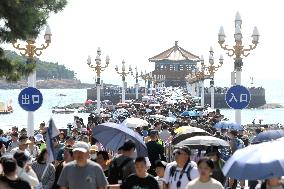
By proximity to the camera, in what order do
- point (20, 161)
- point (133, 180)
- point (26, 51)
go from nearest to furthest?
1. point (133, 180)
2. point (20, 161)
3. point (26, 51)

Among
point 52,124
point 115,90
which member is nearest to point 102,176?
point 52,124

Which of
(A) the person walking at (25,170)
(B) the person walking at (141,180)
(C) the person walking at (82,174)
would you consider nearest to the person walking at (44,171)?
(A) the person walking at (25,170)

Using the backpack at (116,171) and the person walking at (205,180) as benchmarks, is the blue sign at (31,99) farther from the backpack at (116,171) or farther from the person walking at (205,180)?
the person walking at (205,180)

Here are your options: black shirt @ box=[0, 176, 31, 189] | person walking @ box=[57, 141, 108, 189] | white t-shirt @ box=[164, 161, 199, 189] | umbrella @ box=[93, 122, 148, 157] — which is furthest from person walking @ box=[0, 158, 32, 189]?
umbrella @ box=[93, 122, 148, 157]

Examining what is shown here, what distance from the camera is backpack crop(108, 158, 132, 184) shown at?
965 cm

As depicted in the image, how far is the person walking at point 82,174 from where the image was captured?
8305 mm

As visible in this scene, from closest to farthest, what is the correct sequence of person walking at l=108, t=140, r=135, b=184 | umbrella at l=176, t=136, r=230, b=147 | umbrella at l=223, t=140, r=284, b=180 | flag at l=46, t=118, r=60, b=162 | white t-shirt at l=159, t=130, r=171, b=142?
umbrella at l=223, t=140, r=284, b=180
person walking at l=108, t=140, r=135, b=184
flag at l=46, t=118, r=60, b=162
umbrella at l=176, t=136, r=230, b=147
white t-shirt at l=159, t=130, r=171, b=142

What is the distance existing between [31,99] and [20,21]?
2867 mm

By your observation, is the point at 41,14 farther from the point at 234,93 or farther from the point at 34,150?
the point at 234,93

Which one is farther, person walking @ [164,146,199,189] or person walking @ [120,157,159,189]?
person walking @ [164,146,199,189]

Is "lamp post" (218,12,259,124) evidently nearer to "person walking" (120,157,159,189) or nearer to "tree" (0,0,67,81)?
"tree" (0,0,67,81)

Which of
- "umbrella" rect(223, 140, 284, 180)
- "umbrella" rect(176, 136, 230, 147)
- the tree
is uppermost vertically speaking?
the tree

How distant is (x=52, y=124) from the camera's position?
33.0ft

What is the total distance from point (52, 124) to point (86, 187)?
194cm
